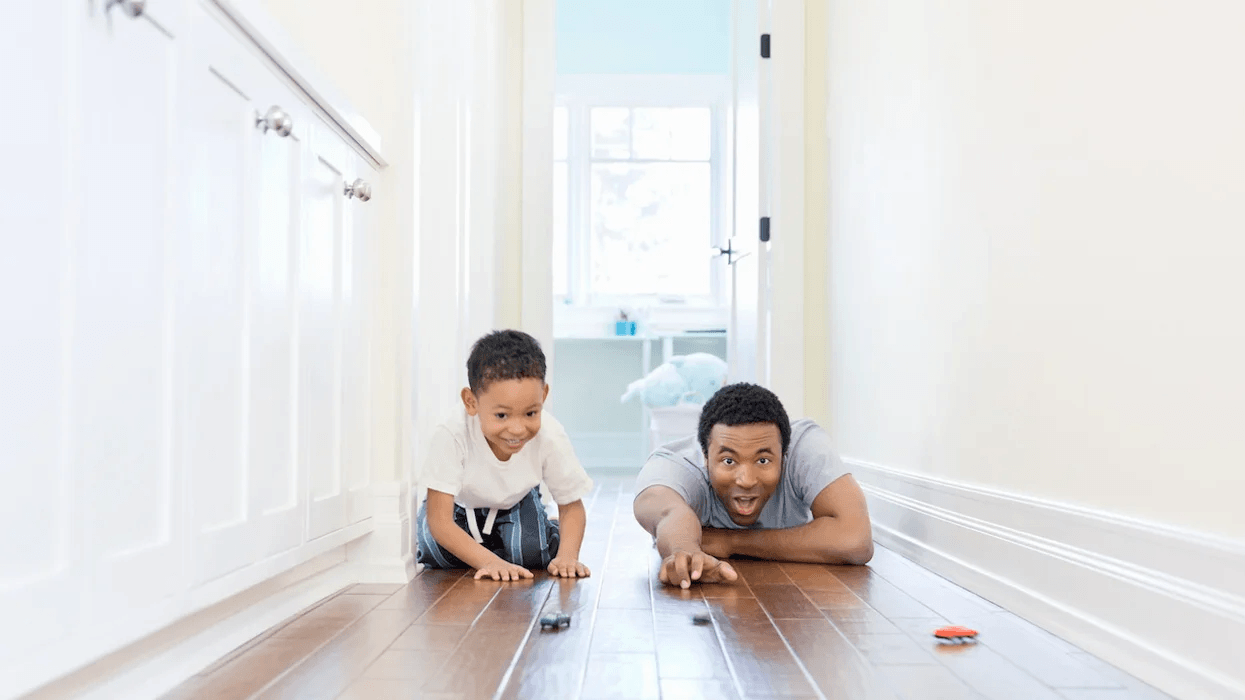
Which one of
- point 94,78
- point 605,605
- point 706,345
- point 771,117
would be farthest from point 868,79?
point 706,345

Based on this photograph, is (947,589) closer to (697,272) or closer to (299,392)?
(299,392)

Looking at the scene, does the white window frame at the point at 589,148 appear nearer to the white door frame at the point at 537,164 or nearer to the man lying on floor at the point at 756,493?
the white door frame at the point at 537,164

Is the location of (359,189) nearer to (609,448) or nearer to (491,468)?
(491,468)

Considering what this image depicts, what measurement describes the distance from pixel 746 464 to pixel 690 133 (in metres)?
4.22

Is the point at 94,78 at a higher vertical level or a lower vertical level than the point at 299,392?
higher

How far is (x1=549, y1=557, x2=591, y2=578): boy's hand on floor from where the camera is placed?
2.27 metres

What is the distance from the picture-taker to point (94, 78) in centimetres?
105

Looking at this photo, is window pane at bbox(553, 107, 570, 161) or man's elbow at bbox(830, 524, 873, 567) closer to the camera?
man's elbow at bbox(830, 524, 873, 567)

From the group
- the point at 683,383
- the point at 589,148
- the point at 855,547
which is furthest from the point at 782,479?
the point at 589,148

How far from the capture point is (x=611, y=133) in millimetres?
6344

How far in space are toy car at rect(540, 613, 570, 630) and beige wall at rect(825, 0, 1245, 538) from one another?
33.3 inches

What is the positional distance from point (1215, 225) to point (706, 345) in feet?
15.6

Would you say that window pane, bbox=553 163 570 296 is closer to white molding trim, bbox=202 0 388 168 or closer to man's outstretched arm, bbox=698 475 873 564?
man's outstretched arm, bbox=698 475 873 564

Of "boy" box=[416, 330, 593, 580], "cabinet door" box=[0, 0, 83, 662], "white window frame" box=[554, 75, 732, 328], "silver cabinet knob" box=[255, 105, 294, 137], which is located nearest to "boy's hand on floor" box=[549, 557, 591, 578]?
"boy" box=[416, 330, 593, 580]
